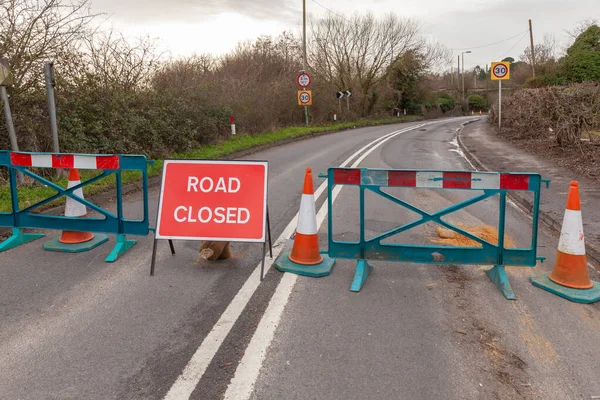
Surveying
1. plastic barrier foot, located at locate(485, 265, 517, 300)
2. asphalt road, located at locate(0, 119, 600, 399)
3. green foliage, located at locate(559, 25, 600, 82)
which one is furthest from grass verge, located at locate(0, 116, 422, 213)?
green foliage, located at locate(559, 25, 600, 82)

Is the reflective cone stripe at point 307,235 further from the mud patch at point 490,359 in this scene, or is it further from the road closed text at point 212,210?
the mud patch at point 490,359

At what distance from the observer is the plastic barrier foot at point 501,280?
14.8ft

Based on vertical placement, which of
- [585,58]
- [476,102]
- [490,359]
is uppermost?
[585,58]

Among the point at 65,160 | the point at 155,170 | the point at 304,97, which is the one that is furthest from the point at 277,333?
the point at 304,97

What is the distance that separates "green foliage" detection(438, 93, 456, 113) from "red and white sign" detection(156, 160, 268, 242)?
194ft

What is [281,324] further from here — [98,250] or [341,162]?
[341,162]

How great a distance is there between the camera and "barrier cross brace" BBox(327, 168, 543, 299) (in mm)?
4742

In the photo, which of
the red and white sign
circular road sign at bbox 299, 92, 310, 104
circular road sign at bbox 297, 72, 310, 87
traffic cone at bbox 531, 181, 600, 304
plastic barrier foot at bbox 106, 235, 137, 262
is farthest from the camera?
circular road sign at bbox 299, 92, 310, 104

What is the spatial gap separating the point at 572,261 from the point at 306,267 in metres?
2.61

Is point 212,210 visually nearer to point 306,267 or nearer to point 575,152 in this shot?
point 306,267

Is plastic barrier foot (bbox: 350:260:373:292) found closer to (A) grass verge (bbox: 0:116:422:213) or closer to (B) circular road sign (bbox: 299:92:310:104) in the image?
(A) grass verge (bbox: 0:116:422:213)

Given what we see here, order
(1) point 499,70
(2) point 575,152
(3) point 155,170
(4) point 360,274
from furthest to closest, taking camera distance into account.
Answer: (1) point 499,70 < (2) point 575,152 < (3) point 155,170 < (4) point 360,274

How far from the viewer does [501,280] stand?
4.71m

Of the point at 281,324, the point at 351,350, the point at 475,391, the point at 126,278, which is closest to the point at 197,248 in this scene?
the point at 126,278
